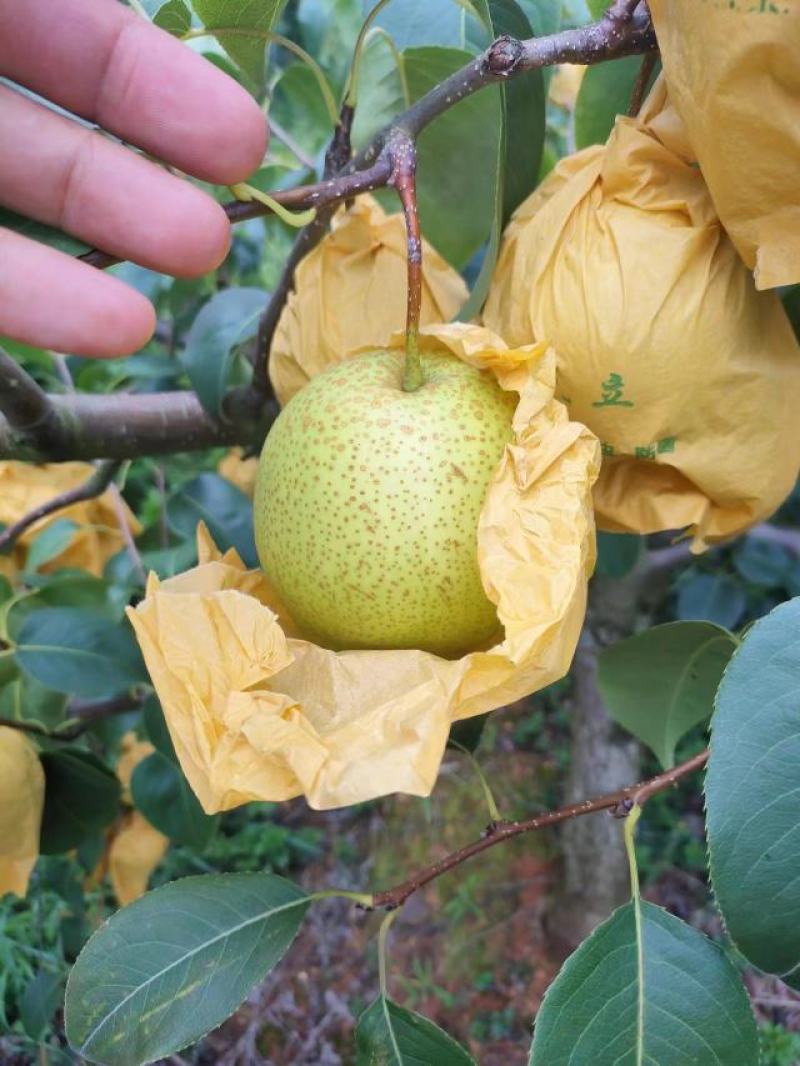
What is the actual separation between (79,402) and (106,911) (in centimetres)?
115

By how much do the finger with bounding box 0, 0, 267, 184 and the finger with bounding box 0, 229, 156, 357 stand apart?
0.11 meters

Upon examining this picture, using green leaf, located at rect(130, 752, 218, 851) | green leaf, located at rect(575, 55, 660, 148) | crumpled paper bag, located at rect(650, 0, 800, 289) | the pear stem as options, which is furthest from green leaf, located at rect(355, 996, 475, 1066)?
green leaf, located at rect(575, 55, 660, 148)

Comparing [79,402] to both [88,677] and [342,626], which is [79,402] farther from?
[342,626]

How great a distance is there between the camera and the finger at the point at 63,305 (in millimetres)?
654

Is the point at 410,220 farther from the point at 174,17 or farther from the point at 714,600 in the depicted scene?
the point at 714,600

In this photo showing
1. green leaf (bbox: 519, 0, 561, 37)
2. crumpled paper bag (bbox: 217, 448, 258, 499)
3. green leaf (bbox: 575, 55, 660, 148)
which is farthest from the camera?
crumpled paper bag (bbox: 217, 448, 258, 499)

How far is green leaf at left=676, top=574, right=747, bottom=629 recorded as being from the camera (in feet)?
5.82

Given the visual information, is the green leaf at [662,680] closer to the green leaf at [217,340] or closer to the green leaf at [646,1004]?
the green leaf at [646,1004]

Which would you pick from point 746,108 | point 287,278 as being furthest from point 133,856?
point 746,108

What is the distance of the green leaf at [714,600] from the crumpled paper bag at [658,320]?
106 centimetres

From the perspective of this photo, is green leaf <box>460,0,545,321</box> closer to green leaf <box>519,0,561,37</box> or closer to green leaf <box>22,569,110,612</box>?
green leaf <box>519,0,561,37</box>

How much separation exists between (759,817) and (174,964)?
0.44 metres

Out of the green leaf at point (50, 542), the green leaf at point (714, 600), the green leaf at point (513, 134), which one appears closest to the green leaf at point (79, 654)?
the green leaf at point (50, 542)

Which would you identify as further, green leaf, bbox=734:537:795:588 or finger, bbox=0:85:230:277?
green leaf, bbox=734:537:795:588
